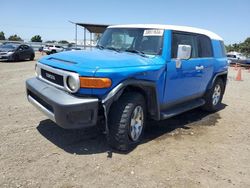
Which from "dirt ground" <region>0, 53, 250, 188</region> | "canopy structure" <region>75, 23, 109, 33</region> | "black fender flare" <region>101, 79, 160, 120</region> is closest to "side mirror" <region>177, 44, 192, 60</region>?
"black fender flare" <region>101, 79, 160, 120</region>

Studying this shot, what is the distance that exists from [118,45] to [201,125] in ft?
8.11

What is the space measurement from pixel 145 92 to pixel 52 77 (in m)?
1.48

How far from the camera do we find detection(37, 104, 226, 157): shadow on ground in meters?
4.56

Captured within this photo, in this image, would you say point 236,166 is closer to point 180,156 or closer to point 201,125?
point 180,156

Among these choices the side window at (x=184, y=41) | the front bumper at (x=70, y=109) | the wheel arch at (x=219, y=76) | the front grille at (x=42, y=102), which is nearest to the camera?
the front bumper at (x=70, y=109)

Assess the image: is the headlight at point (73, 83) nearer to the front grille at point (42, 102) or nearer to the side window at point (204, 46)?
the front grille at point (42, 102)

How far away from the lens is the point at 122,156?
14.3 ft

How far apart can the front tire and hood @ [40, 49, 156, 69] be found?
502 mm

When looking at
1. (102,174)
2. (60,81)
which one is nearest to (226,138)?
(102,174)

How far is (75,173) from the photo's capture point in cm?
377

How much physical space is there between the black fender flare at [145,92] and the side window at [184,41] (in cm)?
93

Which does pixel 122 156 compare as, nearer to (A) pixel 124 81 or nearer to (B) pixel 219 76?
(A) pixel 124 81

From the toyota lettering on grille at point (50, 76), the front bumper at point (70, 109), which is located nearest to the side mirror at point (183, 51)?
the front bumper at point (70, 109)

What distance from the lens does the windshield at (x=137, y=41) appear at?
202 inches
